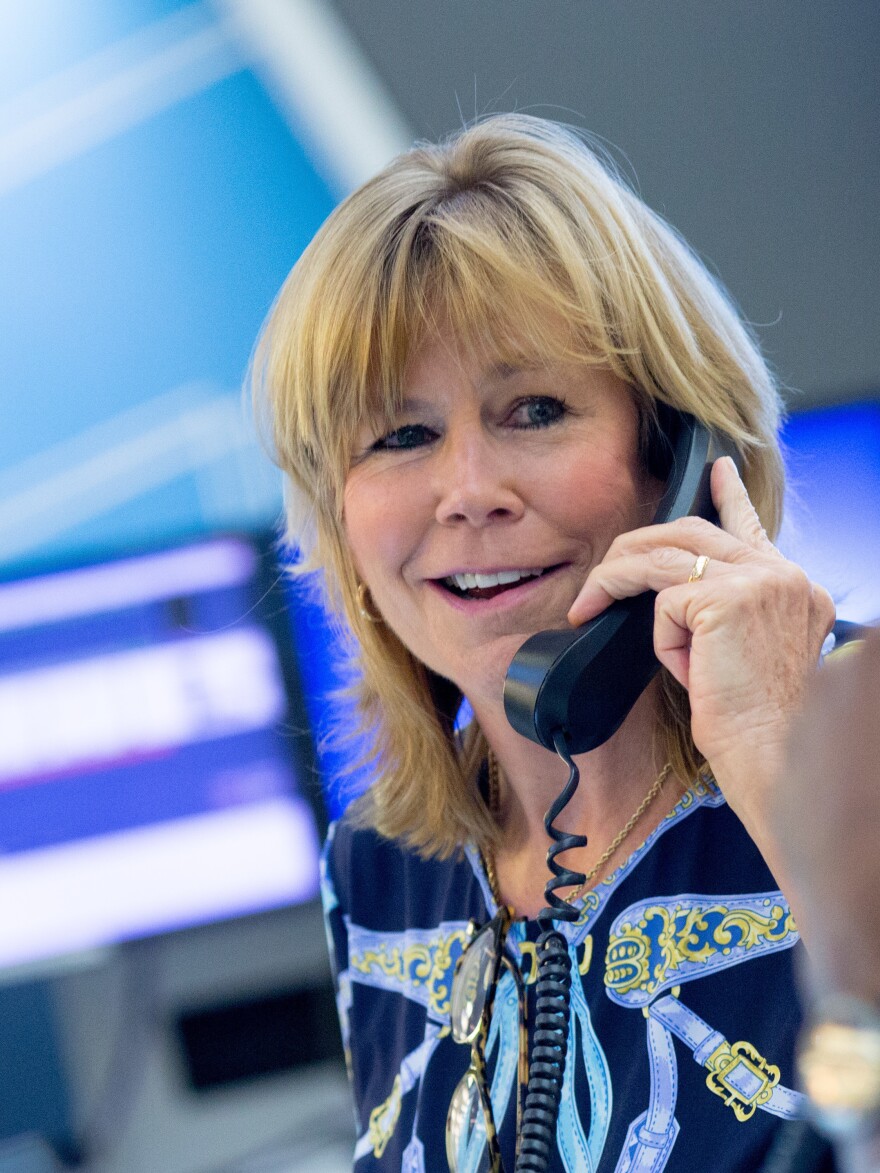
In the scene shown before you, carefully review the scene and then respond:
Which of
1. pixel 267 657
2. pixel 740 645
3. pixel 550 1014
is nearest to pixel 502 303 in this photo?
pixel 740 645

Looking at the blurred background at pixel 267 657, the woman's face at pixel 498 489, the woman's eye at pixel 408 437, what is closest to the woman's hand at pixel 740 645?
the woman's face at pixel 498 489

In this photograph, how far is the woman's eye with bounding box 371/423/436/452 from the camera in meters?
0.99

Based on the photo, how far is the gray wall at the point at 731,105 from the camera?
1716 millimetres

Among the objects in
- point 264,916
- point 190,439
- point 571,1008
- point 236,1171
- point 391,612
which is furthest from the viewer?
point 190,439

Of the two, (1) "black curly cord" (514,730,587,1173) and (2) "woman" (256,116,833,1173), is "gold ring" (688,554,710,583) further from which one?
(1) "black curly cord" (514,730,587,1173)

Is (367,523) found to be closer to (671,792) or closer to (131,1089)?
(671,792)

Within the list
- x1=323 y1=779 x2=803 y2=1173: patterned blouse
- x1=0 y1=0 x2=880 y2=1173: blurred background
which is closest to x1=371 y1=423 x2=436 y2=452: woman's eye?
x1=323 y1=779 x2=803 y2=1173: patterned blouse

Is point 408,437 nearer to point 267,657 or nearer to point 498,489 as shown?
point 498,489

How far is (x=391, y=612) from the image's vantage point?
1086mm

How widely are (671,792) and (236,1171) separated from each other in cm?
99

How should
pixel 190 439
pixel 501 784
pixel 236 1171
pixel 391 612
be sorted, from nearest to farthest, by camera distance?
pixel 391 612 → pixel 501 784 → pixel 236 1171 → pixel 190 439

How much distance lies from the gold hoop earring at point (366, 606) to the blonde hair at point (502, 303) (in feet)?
0.10

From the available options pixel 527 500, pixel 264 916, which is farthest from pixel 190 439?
pixel 527 500

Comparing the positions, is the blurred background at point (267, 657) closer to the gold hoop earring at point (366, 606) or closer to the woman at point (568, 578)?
the gold hoop earring at point (366, 606)
